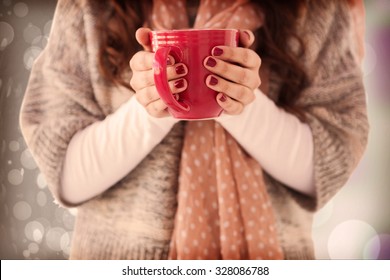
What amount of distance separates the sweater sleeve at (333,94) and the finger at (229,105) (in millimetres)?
141

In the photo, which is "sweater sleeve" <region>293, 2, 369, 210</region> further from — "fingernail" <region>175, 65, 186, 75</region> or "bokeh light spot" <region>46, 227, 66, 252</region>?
"bokeh light spot" <region>46, 227, 66, 252</region>

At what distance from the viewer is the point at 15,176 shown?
87cm

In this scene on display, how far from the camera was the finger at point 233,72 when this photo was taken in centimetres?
65

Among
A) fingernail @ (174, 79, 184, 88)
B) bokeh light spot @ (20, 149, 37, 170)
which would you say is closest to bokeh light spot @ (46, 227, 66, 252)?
bokeh light spot @ (20, 149, 37, 170)

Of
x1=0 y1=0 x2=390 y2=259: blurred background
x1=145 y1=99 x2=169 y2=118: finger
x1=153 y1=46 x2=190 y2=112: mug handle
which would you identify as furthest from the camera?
x1=0 y1=0 x2=390 y2=259: blurred background

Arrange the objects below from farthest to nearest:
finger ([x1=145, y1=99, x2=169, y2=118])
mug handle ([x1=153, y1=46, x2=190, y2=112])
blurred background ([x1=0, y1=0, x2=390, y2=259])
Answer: blurred background ([x1=0, y1=0, x2=390, y2=259])
finger ([x1=145, y1=99, x2=169, y2=118])
mug handle ([x1=153, y1=46, x2=190, y2=112])

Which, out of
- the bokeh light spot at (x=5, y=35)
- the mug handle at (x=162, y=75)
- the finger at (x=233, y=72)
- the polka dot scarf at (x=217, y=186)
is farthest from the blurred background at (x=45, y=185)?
the mug handle at (x=162, y=75)

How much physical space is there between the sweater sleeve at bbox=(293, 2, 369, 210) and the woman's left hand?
132 mm

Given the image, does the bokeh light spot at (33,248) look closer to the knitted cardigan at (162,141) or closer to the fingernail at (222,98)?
the knitted cardigan at (162,141)

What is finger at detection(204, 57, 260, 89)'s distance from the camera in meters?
0.65

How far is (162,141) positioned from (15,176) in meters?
0.25

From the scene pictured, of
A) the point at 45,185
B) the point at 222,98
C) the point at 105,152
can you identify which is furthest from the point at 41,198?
the point at 222,98

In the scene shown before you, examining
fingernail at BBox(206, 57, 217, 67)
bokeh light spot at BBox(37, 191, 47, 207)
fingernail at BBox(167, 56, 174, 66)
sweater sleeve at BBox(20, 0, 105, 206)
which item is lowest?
bokeh light spot at BBox(37, 191, 47, 207)

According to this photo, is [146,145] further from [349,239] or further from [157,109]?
[349,239]
